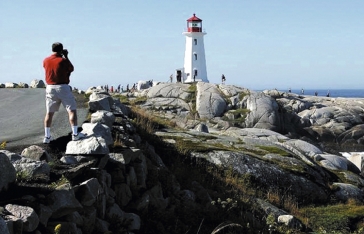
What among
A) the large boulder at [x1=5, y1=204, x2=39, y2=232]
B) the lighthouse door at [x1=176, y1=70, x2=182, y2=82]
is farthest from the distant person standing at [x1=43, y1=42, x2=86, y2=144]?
the lighthouse door at [x1=176, y1=70, x2=182, y2=82]

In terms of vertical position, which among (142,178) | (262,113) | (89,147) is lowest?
(262,113)

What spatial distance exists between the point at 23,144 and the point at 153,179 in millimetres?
2919

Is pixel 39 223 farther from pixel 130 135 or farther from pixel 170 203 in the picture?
pixel 130 135

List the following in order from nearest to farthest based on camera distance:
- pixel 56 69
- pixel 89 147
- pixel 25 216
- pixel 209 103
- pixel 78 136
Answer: pixel 25 216, pixel 89 147, pixel 56 69, pixel 78 136, pixel 209 103

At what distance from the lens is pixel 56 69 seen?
9.88 m

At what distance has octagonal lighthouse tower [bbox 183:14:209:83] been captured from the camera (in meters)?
78.4

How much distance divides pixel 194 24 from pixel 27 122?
6795 cm

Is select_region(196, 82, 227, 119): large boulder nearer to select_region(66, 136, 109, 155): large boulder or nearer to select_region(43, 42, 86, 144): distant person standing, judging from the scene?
select_region(43, 42, 86, 144): distant person standing

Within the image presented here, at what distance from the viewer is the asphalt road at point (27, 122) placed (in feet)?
39.4

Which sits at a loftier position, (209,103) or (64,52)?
(64,52)

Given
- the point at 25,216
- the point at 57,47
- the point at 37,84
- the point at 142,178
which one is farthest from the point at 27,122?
the point at 37,84

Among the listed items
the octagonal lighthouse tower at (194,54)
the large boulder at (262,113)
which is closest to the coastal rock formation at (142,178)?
the large boulder at (262,113)

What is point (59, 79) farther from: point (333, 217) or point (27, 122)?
point (333, 217)

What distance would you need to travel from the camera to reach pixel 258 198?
13906 millimetres
